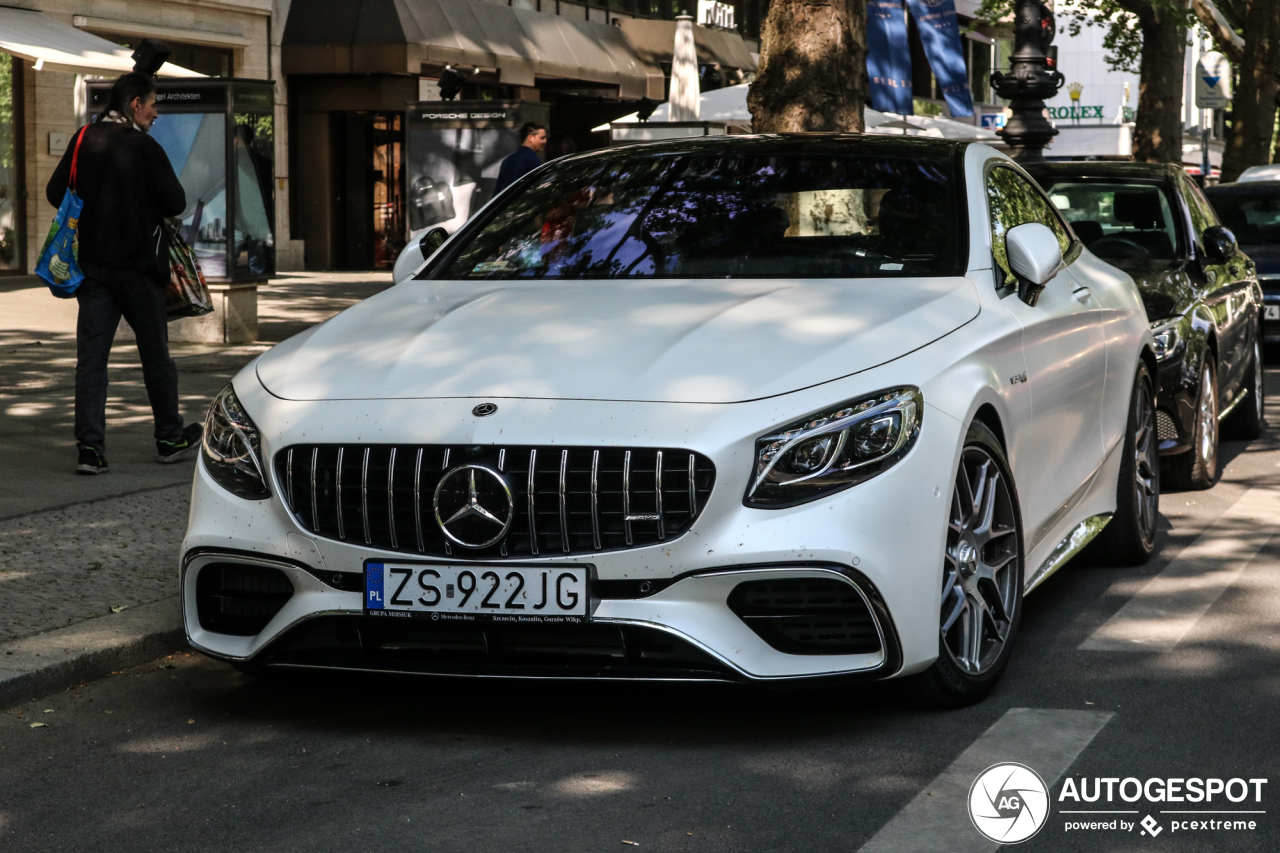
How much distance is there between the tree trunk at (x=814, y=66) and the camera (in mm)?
11586

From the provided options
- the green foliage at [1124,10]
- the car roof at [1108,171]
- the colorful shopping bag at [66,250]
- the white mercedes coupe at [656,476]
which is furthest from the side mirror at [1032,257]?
the green foliage at [1124,10]

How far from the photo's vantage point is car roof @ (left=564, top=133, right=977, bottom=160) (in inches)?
232

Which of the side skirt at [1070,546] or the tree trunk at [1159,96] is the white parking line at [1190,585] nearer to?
the side skirt at [1070,546]

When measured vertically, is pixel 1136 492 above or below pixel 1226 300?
below

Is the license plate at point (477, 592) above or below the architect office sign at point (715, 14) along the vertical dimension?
below

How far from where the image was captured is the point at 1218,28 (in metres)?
32.7

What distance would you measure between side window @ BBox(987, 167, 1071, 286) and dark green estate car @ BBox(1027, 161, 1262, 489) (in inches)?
51.4

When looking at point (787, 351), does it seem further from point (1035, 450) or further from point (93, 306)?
point (93, 306)

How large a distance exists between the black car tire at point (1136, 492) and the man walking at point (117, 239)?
444cm

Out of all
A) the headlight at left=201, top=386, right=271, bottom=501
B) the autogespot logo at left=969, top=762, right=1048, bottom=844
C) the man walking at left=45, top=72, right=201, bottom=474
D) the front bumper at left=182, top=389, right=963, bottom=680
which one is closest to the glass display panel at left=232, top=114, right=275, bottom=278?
the man walking at left=45, top=72, right=201, bottom=474

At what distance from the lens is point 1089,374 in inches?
234

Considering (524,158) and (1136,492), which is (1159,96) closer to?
(524,158)

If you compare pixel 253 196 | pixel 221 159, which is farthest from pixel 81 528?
pixel 253 196

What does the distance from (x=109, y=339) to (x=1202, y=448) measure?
5.15m
